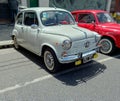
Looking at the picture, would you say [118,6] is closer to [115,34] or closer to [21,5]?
[21,5]

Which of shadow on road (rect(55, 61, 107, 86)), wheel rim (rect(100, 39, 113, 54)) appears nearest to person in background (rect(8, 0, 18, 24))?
wheel rim (rect(100, 39, 113, 54))

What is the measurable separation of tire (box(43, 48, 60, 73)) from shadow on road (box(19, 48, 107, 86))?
0.20 meters

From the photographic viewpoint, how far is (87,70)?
190 inches

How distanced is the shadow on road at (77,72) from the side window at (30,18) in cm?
129

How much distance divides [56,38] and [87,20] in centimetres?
326

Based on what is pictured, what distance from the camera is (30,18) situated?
→ 5406 millimetres

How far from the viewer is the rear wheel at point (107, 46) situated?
20.4ft

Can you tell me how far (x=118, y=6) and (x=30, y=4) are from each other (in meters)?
12.0

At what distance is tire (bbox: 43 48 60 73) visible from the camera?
4.37 metres

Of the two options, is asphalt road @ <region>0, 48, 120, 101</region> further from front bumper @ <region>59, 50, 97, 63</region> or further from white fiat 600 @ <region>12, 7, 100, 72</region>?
front bumper @ <region>59, 50, 97, 63</region>

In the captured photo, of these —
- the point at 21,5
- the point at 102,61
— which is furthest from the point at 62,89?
the point at 21,5

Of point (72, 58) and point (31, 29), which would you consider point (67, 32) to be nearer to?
point (72, 58)

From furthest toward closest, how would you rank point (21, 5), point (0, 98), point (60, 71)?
point (21, 5) → point (60, 71) → point (0, 98)

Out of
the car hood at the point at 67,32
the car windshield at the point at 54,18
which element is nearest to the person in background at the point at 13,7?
the car windshield at the point at 54,18
